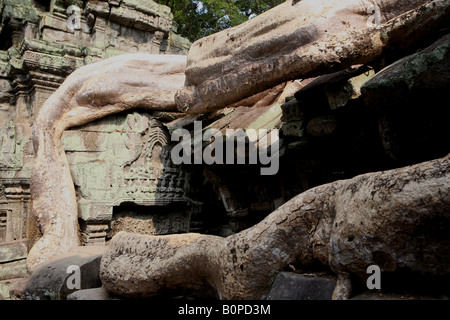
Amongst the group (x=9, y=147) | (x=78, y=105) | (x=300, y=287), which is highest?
(x=78, y=105)

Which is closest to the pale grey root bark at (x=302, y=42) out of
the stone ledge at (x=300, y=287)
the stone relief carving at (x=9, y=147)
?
the stone ledge at (x=300, y=287)

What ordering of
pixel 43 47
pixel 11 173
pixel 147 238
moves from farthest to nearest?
1. pixel 43 47
2. pixel 11 173
3. pixel 147 238

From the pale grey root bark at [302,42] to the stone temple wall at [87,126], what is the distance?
163 cm

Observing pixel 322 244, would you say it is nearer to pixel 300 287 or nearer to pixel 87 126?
pixel 300 287

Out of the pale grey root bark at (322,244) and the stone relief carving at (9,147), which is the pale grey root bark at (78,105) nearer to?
the stone relief carving at (9,147)

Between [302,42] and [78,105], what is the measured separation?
2.86m

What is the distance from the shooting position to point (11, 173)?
5.35 meters

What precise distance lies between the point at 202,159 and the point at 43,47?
3.75 meters

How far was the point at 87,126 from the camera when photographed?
4363 mm

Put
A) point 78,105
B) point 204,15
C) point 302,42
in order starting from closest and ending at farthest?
point 302,42 < point 78,105 < point 204,15

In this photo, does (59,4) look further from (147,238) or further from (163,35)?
(147,238)

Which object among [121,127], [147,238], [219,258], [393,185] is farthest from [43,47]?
[393,185]

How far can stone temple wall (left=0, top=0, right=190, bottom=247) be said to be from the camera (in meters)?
4.18

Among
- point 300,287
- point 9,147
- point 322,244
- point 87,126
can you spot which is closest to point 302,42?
point 322,244
